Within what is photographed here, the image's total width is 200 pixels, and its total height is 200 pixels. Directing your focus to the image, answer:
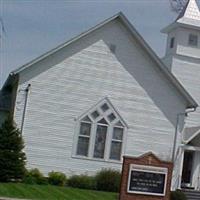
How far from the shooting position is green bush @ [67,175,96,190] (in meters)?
29.6

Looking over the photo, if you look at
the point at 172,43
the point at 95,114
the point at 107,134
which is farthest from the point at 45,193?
the point at 172,43

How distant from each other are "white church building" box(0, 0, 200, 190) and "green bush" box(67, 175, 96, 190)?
2.99 ft

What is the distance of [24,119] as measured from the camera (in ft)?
99.0

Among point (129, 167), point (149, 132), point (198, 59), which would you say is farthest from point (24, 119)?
point (198, 59)

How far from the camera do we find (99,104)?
31.6 meters

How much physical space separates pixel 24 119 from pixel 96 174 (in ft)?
15.5

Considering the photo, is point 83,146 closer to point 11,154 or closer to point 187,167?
point 11,154

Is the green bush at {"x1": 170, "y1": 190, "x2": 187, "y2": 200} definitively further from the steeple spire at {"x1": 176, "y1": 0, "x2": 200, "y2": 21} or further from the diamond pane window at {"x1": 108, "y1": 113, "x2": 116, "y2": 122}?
the steeple spire at {"x1": 176, "y1": 0, "x2": 200, "y2": 21}

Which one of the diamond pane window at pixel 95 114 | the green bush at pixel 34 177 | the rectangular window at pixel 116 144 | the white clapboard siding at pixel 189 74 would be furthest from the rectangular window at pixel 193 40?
the green bush at pixel 34 177

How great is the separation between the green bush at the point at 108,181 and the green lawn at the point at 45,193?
2.26 m

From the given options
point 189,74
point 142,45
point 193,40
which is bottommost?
point 142,45

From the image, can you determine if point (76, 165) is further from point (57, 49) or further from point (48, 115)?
point (57, 49)

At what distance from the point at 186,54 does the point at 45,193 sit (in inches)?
722

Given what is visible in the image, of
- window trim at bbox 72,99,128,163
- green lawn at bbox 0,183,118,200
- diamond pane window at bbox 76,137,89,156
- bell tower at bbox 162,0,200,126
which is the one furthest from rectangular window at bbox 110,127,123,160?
bell tower at bbox 162,0,200,126
